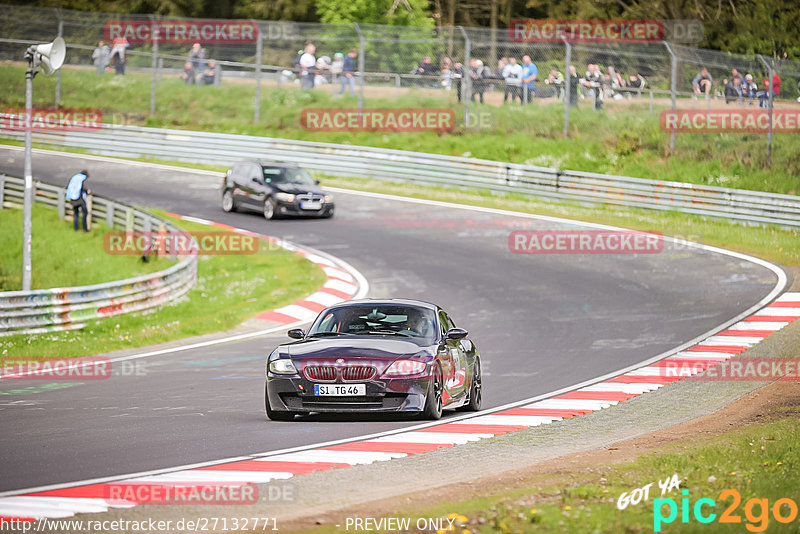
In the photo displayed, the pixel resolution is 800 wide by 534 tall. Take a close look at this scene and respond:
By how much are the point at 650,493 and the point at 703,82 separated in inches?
1031

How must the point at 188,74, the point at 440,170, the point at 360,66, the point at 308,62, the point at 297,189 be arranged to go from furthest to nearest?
the point at 188,74, the point at 308,62, the point at 360,66, the point at 440,170, the point at 297,189

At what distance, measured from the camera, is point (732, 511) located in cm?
720

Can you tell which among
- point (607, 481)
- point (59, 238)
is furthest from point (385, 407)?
point (59, 238)

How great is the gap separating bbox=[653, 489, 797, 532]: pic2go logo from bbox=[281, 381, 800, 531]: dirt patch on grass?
3.75 feet

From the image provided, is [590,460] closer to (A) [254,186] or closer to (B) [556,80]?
(A) [254,186]

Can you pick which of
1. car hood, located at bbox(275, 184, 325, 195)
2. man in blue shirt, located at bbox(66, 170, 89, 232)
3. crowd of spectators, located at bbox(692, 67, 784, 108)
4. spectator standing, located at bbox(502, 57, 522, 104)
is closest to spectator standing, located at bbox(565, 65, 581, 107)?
spectator standing, located at bbox(502, 57, 522, 104)

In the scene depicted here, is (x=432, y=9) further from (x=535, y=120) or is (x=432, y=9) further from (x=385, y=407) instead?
(x=385, y=407)

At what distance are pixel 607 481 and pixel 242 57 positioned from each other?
32063 mm

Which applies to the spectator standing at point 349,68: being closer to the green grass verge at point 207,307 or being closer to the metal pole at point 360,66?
the metal pole at point 360,66

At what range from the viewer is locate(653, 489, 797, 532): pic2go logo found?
6.95 metres

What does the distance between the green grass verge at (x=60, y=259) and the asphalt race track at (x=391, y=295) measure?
63cm

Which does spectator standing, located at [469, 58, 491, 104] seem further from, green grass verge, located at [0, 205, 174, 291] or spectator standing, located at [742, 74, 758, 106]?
green grass verge, located at [0, 205, 174, 291]

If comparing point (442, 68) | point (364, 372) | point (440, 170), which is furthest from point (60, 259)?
point (364, 372)

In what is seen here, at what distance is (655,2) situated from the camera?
50.0 m
